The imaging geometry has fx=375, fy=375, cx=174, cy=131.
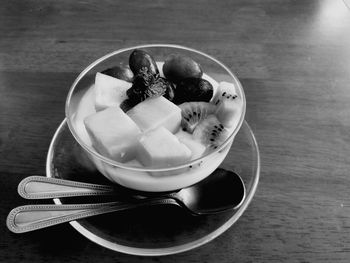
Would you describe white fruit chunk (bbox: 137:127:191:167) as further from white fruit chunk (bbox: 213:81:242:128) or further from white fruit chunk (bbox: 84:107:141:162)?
white fruit chunk (bbox: 213:81:242:128)

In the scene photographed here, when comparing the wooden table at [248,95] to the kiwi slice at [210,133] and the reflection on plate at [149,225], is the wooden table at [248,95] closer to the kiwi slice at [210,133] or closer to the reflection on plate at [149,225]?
the reflection on plate at [149,225]

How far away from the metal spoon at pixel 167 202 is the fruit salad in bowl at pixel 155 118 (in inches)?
1.3

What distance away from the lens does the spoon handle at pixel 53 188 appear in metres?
0.81

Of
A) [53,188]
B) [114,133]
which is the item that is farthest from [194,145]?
[53,188]

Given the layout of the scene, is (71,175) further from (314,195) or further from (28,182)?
(314,195)

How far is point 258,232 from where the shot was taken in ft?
2.68

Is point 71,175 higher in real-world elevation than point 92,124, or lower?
lower

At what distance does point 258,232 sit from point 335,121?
0.45 meters

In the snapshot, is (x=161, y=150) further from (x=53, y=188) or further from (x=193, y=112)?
(x=53, y=188)

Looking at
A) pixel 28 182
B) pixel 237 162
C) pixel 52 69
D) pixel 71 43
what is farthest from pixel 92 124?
pixel 71 43

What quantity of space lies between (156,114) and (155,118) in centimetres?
1

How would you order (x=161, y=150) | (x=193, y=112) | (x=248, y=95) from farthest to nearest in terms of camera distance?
1. (x=248, y=95)
2. (x=193, y=112)
3. (x=161, y=150)

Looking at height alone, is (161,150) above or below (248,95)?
above

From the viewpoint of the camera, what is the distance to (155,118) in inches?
31.7
